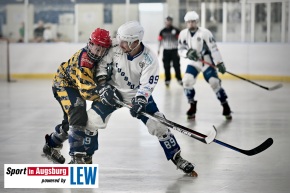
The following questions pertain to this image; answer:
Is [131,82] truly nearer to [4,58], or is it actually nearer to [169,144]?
[169,144]

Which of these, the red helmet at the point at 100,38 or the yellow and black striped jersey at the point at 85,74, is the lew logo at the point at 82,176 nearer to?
the yellow and black striped jersey at the point at 85,74

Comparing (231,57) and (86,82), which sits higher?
(86,82)

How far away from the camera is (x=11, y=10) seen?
1859 centimetres

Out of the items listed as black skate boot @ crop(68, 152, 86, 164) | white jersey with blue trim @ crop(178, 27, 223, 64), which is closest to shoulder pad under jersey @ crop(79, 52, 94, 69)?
black skate boot @ crop(68, 152, 86, 164)

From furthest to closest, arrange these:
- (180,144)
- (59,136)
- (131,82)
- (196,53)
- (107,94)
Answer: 1. (196,53)
2. (180,144)
3. (59,136)
4. (131,82)
5. (107,94)

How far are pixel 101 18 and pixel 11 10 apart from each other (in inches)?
86.7

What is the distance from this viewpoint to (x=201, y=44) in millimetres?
10141

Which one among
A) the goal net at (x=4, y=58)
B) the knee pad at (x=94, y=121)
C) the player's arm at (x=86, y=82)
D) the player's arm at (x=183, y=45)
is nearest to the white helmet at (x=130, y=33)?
the player's arm at (x=86, y=82)

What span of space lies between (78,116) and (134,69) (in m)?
0.59

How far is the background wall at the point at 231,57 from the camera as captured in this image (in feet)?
56.4

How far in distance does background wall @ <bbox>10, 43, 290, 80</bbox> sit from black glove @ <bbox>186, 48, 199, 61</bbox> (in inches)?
291

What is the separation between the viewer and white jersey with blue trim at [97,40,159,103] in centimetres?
609

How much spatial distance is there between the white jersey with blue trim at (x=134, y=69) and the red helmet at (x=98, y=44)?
0.31 ft

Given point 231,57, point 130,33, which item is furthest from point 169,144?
point 231,57
